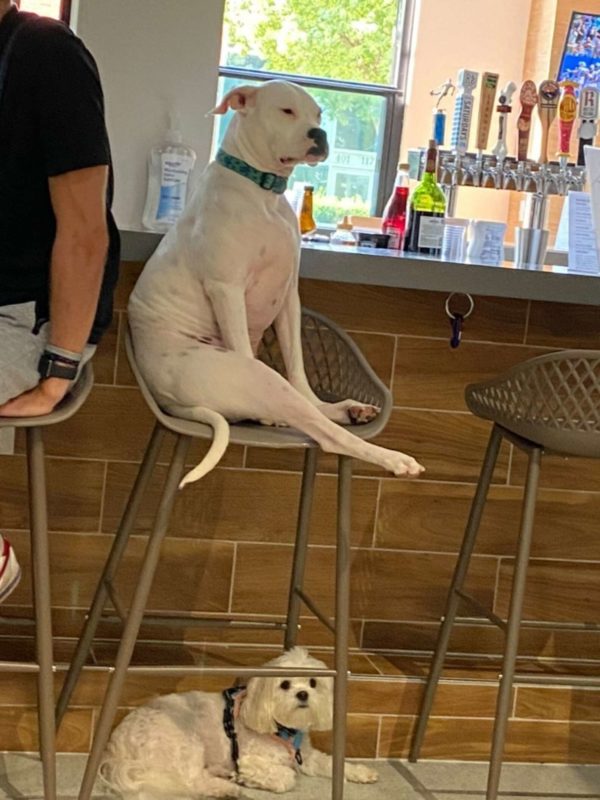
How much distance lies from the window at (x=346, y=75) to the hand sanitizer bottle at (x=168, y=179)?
322cm

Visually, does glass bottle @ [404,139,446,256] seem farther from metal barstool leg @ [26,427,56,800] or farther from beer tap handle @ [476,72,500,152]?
metal barstool leg @ [26,427,56,800]

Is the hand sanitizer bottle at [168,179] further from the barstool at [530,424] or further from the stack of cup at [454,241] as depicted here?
the barstool at [530,424]

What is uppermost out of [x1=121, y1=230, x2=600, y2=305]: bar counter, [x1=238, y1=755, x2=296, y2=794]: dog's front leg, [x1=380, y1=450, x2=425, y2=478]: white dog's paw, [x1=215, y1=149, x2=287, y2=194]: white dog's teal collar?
[x1=215, y1=149, x2=287, y2=194]: white dog's teal collar

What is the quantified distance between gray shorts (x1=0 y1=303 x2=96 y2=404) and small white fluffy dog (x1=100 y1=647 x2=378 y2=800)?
75 centimetres

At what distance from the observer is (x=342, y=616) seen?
186 cm

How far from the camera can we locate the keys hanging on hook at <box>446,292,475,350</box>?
2314mm

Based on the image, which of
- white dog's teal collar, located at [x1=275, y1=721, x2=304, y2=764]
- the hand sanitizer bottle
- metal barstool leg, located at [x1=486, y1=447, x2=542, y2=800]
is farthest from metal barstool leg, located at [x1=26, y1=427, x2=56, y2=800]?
the hand sanitizer bottle

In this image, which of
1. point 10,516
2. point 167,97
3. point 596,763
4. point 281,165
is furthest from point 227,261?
point 596,763

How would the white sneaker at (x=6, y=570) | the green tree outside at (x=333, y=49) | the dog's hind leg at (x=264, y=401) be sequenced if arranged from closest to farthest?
the white sneaker at (x=6, y=570)
the dog's hind leg at (x=264, y=401)
the green tree outside at (x=333, y=49)

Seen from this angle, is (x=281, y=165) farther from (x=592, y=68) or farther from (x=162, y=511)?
(x=592, y=68)

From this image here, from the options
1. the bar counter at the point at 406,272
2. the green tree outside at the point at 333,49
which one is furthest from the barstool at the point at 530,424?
the green tree outside at the point at 333,49

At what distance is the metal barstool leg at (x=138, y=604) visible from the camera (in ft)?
5.66

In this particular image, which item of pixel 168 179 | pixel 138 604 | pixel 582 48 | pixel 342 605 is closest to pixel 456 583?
pixel 342 605

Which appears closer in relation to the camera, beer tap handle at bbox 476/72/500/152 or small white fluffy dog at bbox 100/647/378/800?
small white fluffy dog at bbox 100/647/378/800
